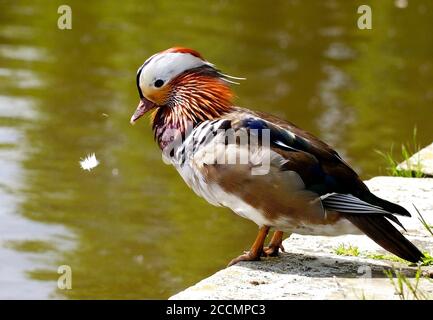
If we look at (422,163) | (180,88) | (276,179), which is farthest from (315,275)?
(422,163)

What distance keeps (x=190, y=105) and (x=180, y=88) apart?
0.13 metres

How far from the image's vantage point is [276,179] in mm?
4344

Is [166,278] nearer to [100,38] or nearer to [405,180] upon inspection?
[405,180]

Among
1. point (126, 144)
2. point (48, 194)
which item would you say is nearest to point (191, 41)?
point (126, 144)

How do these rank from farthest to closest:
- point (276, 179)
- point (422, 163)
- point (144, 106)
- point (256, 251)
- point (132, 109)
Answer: point (132, 109) < point (422, 163) < point (144, 106) < point (256, 251) < point (276, 179)

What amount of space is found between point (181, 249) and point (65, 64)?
479 cm

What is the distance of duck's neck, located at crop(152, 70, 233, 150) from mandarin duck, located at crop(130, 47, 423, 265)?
2cm

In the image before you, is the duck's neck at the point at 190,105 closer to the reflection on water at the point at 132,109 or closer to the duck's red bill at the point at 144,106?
the duck's red bill at the point at 144,106

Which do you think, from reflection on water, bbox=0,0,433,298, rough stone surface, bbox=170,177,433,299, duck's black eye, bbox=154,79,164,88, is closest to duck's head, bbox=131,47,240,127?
duck's black eye, bbox=154,79,164,88

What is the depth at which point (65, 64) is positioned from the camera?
11.4m

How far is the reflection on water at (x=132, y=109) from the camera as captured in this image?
7.00 meters

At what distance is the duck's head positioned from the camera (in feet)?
15.4

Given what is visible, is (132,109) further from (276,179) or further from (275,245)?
(276,179)

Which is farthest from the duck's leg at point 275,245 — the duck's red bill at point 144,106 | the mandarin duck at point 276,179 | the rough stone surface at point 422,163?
the rough stone surface at point 422,163
